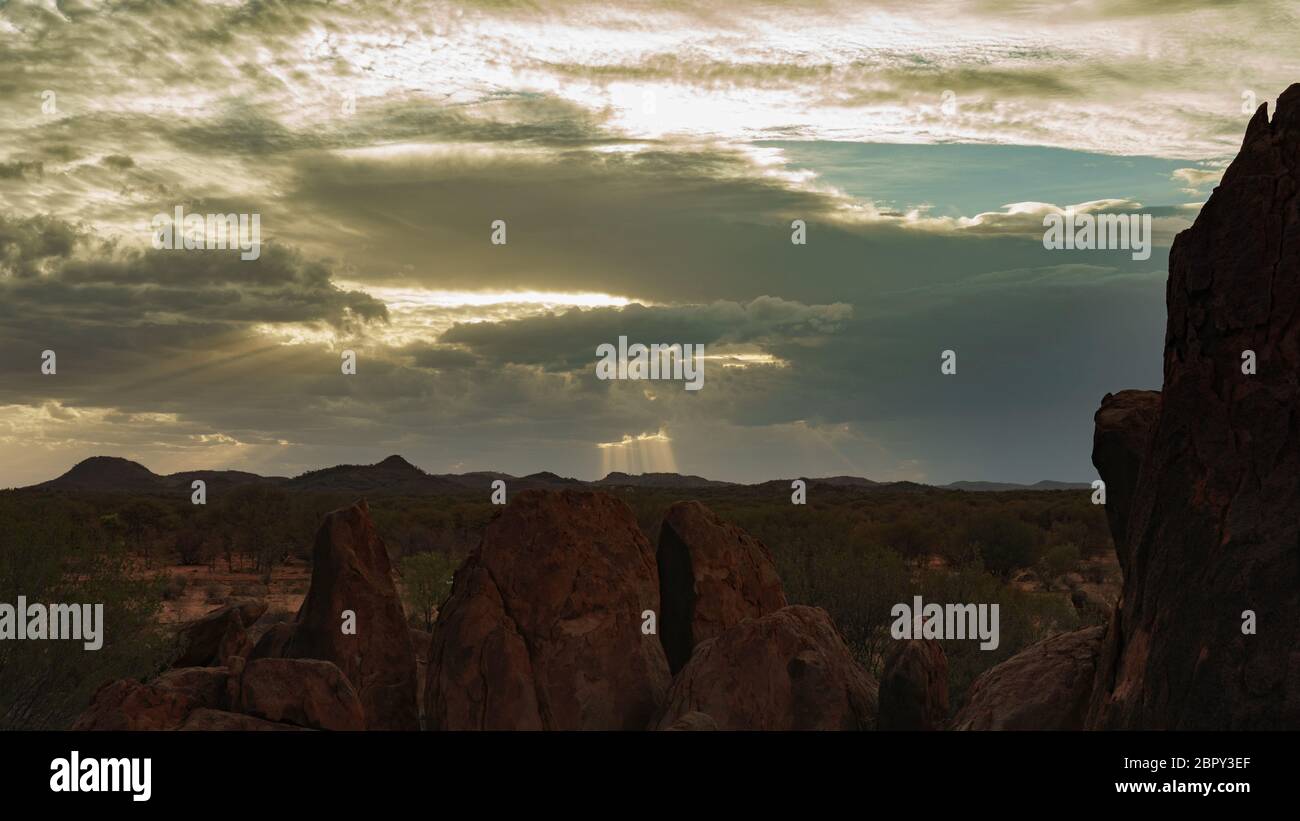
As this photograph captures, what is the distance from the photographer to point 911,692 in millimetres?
14633

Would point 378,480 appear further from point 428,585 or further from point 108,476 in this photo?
point 428,585

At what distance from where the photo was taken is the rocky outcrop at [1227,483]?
10.9 meters

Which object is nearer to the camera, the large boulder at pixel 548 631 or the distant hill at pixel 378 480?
the large boulder at pixel 548 631

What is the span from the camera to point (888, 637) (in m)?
29.2

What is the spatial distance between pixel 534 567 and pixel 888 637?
14.5m

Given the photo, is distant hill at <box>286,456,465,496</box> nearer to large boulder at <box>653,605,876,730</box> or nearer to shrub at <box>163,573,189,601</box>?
shrub at <box>163,573,189,601</box>

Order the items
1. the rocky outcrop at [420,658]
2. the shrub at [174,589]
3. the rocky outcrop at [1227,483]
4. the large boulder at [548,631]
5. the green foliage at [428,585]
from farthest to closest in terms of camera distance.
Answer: the shrub at [174,589] → the green foliage at [428,585] → the rocky outcrop at [420,658] → the large boulder at [548,631] → the rocky outcrop at [1227,483]

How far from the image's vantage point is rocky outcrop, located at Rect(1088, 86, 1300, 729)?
35.9 feet

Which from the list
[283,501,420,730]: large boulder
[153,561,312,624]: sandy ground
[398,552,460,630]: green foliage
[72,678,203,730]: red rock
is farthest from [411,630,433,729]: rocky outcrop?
[153,561,312,624]: sandy ground

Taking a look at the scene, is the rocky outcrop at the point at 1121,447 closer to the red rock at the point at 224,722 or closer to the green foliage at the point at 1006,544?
the red rock at the point at 224,722

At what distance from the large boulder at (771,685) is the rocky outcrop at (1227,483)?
3.87 m

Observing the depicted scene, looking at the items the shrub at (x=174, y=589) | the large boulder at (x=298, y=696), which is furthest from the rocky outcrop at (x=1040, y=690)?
the shrub at (x=174, y=589)
